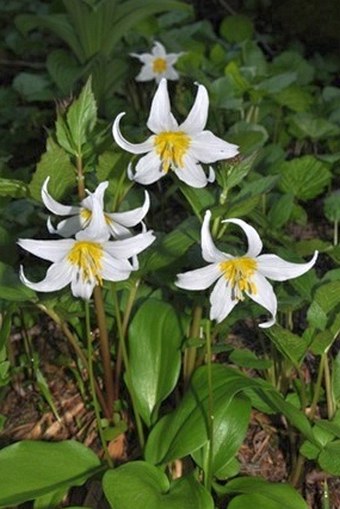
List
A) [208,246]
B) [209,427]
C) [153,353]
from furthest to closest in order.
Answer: [153,353] < [209,427] < [208,246]

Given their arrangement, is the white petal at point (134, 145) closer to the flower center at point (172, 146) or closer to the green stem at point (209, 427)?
the flower center at point (172, 146)

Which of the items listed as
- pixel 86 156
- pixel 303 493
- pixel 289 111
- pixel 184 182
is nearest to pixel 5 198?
pixel 86 156

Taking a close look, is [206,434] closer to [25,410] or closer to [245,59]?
[25,410]

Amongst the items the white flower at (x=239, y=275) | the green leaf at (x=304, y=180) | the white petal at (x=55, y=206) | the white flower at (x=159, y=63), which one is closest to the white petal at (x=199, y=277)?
the white flower at (x=239, y=275)

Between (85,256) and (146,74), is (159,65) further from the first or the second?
(85,256)

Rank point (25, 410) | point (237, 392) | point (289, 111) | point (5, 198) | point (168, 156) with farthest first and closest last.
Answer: point (289, 111) → point (25, 410) → point (5, 198) → point (237, 392) → point (168, 156)

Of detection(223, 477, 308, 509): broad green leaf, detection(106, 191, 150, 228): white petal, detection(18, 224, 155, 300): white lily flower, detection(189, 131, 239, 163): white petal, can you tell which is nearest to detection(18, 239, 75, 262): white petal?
detection(18, 224, 155, 300): white lily flower

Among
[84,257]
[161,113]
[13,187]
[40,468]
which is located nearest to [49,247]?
[84,257]
